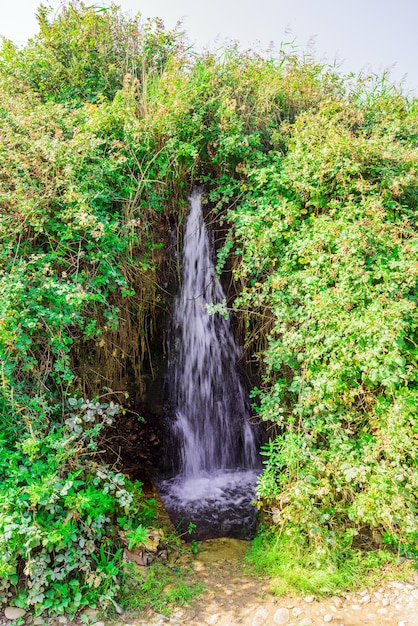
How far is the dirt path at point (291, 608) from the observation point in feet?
9.24

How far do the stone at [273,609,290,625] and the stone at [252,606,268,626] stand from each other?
8 cm

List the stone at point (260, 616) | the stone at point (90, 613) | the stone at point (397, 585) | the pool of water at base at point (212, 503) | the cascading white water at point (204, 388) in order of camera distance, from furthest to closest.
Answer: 1. the cascading white water at point (204, 388)
2. the pool of water at base at point (212, 503)
3. the stone at point (397, 585)
4. the stone at point (260, 616)
5. the stone at point (90, 613)

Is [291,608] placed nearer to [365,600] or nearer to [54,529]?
[365,600]

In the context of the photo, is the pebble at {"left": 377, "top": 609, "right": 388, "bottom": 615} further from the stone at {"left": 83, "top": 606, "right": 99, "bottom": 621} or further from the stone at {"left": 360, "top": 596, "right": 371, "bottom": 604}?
the stone at {"left": 83, "top": 606, "right": 99, "bottom": 621}

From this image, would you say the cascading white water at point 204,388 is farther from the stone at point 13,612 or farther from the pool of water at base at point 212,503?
the stone at point 13,612

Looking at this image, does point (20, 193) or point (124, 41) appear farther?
point (124, 41)

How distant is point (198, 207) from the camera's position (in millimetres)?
5105

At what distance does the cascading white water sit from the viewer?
5.20m

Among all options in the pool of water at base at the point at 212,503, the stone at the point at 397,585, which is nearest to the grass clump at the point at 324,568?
the stone at the point at 397,585

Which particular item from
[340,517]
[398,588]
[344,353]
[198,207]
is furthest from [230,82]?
[398,588]

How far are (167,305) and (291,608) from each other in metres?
3.22

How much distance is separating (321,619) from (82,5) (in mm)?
7722

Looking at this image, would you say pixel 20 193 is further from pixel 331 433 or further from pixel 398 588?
pixel 398 588

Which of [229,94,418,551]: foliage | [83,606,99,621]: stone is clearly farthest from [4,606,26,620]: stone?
[229,94,418,551]: foliage
